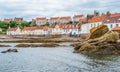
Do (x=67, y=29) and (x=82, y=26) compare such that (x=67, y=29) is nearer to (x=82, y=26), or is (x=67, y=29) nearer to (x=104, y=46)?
(x=82, y=26)

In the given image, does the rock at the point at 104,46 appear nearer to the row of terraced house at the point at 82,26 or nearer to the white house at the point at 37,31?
the row of terraced house at the point at 82,26

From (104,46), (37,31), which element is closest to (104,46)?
(104,46)

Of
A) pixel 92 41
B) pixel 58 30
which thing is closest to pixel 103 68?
pixel 92 41

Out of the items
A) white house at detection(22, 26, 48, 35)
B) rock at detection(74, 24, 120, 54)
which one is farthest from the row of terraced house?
rock at detection(74, 24, 120, 54)

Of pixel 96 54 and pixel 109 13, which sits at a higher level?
pixel 109 13

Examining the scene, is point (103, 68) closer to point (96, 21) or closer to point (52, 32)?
point (96, 21)

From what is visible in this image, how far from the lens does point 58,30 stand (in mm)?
165500

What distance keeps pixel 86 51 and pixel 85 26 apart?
253 feet

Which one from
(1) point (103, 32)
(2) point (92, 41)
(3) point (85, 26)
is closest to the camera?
(2) point (92, 41)

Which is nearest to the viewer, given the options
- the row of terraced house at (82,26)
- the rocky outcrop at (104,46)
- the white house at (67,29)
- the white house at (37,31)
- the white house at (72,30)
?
the rocky outcrop at (104,46)

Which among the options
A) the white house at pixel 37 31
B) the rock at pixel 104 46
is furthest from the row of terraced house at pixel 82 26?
the rock at pixel 104 46

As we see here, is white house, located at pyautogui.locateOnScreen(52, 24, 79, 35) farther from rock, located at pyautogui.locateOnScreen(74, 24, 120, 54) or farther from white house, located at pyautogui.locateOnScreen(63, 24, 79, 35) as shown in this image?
rock, located at pyautogui.locateOnScreen(74, 24, 120, 54)

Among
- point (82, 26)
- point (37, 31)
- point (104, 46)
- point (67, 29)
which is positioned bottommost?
point (37, 31)

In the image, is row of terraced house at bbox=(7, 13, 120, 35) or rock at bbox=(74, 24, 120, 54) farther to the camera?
row of terraced house at bbox=(7, 13, 120, 35)
